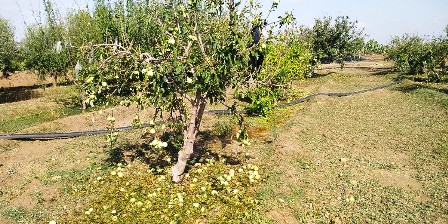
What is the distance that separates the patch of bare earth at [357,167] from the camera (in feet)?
29.1

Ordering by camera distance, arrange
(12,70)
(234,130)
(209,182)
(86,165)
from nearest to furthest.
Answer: (209,182) → (86,165) → (234,130) → (12,70)

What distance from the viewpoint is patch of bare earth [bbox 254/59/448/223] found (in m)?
8.88

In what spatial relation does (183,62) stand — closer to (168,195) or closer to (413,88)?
(168,195)

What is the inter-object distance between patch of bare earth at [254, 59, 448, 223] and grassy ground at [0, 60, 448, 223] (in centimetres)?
4

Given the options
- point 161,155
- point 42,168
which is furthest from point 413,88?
point 42,168

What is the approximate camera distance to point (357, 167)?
11648 millimetres

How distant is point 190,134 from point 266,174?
310cm

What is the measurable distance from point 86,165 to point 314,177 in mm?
8121

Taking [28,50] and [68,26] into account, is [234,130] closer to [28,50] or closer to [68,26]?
[68,26]

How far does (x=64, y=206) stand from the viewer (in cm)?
895

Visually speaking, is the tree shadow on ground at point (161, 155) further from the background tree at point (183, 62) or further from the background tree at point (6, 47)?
the background tree at point (6, 47)

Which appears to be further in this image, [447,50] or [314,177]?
[447,50]

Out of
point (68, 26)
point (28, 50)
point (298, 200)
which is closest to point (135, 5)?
point (68, 26)

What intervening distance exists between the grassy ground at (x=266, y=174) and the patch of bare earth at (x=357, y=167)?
0.12 feet
